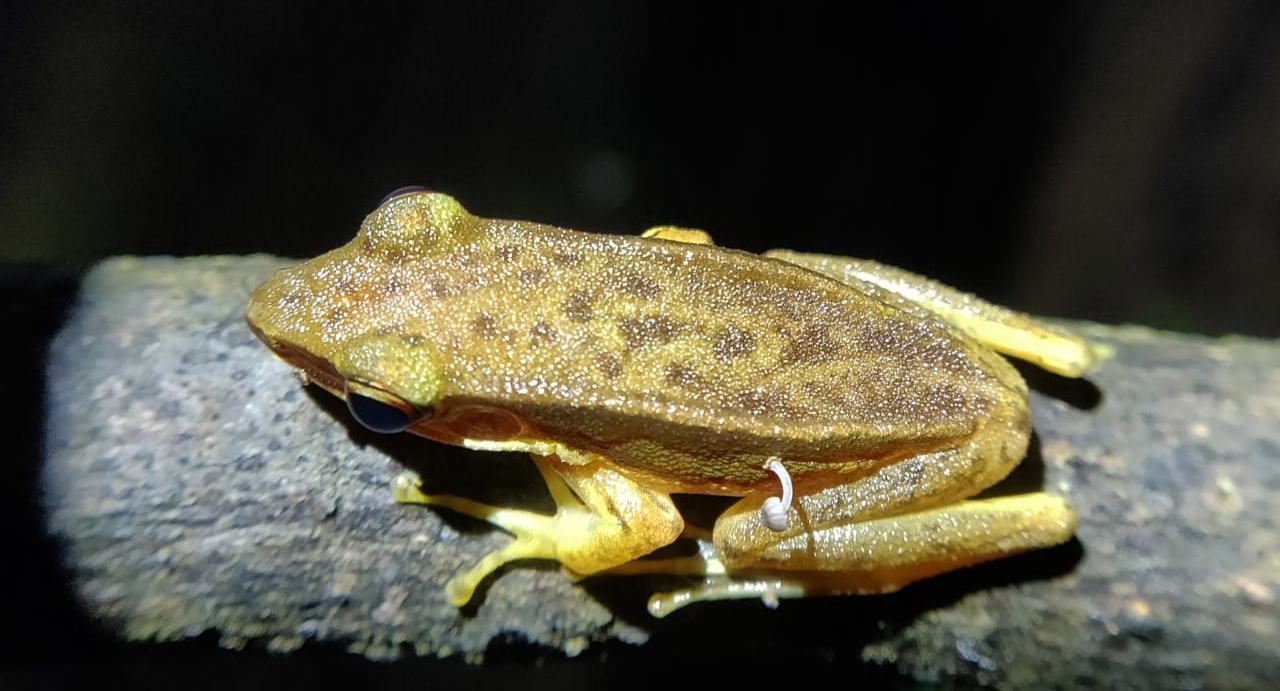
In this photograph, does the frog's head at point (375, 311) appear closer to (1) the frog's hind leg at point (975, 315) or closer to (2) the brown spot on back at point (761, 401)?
(2) the brown spot on back at point (761, 401)

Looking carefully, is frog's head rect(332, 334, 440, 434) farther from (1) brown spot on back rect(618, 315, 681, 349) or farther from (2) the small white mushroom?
(2) the small white mushroom

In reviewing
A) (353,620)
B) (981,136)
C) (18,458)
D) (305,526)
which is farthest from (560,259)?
(981,136)

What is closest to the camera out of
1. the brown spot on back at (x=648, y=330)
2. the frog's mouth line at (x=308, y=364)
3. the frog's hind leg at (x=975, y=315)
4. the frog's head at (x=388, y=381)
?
the frog's head at (x=388, y=381)

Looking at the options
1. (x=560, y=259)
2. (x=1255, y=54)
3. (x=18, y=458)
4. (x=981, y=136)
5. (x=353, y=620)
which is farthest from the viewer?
(x=981, y=136)

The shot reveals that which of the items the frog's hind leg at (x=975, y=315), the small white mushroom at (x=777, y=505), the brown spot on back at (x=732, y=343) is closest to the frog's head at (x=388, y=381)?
the brown spot on back at (x=732, y=343)

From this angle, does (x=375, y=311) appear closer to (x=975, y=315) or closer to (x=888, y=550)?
(x=888, y=550)

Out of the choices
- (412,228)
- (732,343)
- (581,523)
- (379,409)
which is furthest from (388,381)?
(732,343)

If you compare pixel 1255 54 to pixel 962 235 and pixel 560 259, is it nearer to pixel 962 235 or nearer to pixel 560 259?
pixel 962 235
